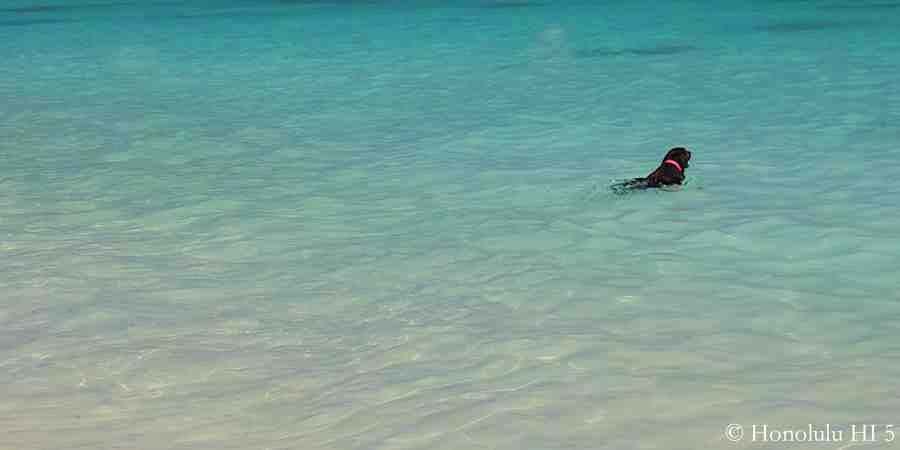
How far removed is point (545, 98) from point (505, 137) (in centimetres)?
273

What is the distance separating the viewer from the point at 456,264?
286 inches

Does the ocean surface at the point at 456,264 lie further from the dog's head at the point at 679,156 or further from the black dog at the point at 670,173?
the dog's head at the point at 679,156

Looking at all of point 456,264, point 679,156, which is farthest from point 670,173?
point 456,264

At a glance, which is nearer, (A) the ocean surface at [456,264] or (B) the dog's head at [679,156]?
(A) the ocean surface at [456,264]

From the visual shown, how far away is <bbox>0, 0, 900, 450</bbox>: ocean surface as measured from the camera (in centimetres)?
496

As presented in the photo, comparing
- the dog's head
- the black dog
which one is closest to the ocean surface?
the black dog

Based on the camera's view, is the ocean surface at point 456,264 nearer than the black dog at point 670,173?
Yes

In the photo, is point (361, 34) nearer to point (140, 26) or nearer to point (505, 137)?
point (140, 26)

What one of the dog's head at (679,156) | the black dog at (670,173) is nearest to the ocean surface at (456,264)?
the black dog at (670,173)

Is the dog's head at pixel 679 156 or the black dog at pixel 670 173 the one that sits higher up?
the dog's head at pixel 679 156

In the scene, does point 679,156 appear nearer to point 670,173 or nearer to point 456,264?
point 670,173

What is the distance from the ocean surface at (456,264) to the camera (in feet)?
16.3

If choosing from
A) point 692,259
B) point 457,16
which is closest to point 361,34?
point 457,16

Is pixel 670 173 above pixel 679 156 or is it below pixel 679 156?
below
